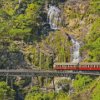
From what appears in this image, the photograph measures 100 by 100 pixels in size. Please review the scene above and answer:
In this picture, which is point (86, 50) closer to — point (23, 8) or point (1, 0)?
point (23, 8)

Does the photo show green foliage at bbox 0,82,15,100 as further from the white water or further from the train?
the white water

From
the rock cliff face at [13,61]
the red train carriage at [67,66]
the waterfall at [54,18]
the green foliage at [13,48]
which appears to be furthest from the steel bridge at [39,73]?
the waterfall at [54,18]

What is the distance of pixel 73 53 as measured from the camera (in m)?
88.4

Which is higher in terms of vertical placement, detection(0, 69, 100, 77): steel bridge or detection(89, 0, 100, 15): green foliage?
detection(89, 0, 100, 15): green foliage

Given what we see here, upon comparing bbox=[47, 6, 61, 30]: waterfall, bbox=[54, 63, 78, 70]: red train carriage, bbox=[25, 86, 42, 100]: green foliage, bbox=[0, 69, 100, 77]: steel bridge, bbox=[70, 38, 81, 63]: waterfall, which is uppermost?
bbox=[47, 6, 61, 30]: waterfall

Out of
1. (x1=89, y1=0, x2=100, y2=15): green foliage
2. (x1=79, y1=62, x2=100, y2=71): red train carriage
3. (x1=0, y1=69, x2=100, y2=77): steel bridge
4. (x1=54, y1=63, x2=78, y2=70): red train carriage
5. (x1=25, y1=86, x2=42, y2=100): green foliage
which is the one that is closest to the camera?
(x1=25, y1=86, x2=42, y2=100): green foliage

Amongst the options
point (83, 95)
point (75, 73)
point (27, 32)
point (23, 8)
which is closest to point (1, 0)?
point (23, 8)

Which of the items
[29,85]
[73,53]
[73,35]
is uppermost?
[73,35]

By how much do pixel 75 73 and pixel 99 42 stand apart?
35.0ft

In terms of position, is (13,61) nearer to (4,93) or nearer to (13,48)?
(13,48)

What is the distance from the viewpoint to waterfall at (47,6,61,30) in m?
97.2

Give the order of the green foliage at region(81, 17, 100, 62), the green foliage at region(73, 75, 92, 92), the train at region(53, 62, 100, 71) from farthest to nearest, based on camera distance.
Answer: the green foliage at region(81, 17, 100, 62) < the train at region(53, 62, 100, 71) < the green foliage at region(73, 75, 92, 92)

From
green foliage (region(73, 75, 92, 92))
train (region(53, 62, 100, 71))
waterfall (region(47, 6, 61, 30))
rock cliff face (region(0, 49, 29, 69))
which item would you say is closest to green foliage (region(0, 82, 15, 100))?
train (region(53, 62, 100, 71))

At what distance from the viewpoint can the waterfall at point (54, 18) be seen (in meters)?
97.2
